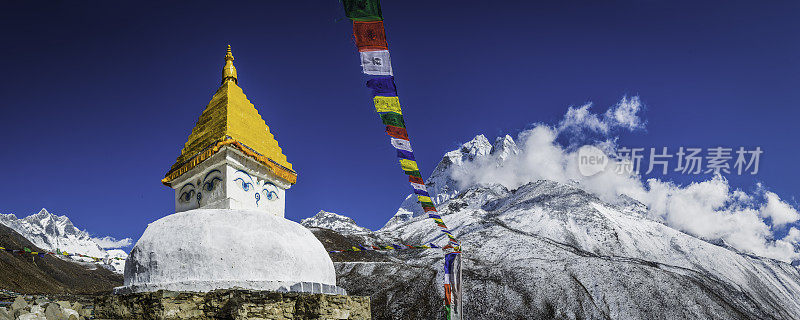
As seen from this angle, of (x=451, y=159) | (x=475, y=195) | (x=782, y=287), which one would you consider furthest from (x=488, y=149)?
(x=782, y=287)

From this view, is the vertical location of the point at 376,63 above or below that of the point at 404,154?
above

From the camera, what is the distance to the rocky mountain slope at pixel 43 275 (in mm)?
39569

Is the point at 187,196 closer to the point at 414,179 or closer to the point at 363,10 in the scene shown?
the point at 414,179

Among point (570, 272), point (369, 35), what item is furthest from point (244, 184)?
point (570, 272)

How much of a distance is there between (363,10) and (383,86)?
102cm

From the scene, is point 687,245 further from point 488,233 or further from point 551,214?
point 488,233

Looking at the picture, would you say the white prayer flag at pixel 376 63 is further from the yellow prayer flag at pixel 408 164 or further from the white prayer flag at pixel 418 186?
the white prayer flag at pixel 418 186

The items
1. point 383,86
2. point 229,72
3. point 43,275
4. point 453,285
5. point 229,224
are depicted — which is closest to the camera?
point 383,86

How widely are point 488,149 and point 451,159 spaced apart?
13.5m

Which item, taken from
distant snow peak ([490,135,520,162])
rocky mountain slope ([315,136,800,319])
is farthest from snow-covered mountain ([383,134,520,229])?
rocky mountain slope ([315,136,800,319])

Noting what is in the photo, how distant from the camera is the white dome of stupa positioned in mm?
5750

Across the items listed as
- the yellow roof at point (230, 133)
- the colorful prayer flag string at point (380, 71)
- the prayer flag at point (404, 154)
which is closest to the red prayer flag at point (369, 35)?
the colorful prayer flag string at point (380, 71)

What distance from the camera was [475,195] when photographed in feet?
307

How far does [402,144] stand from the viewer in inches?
253
